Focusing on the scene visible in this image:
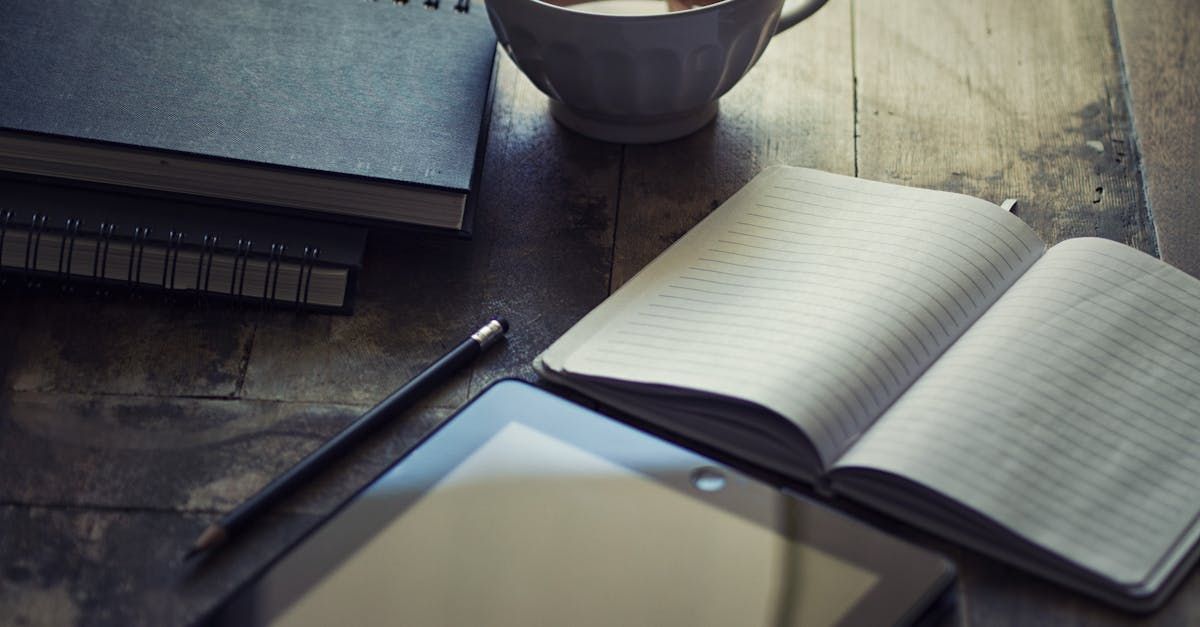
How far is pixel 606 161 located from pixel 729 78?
4.3 inches

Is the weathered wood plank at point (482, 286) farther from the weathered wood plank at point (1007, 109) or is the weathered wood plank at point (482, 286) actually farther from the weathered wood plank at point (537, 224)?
the weathered wood plank at point (1007, 109)

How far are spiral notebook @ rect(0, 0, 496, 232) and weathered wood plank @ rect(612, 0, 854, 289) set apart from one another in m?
0.12

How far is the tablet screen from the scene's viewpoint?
0.54 metres

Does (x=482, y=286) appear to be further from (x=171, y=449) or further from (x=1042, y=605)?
(x=1042, y=605)

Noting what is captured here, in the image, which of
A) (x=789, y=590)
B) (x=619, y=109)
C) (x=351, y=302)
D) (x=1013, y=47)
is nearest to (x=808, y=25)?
(x=1013, y=47)

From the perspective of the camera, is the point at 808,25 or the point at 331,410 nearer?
the point at 331,410

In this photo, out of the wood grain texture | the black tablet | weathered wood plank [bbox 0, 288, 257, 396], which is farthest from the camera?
the wood grain texture

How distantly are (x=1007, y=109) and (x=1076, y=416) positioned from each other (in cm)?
37

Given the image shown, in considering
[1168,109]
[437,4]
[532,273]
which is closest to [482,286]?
[532,273]

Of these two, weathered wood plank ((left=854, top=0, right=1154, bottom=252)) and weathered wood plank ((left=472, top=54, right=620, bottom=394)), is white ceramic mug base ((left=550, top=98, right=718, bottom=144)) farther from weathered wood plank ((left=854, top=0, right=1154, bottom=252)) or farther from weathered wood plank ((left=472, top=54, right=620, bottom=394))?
weathered wood plank ((left=854, top=0, right=1154, bottom=252))

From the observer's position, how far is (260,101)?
769 mm

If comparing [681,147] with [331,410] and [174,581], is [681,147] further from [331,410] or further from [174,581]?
[174,581]

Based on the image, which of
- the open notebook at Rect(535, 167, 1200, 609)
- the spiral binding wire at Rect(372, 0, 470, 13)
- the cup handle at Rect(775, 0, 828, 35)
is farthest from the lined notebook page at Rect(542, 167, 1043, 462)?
the spiral binding wire at Rect(372, 0, 470, 13)

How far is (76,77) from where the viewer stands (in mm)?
763
